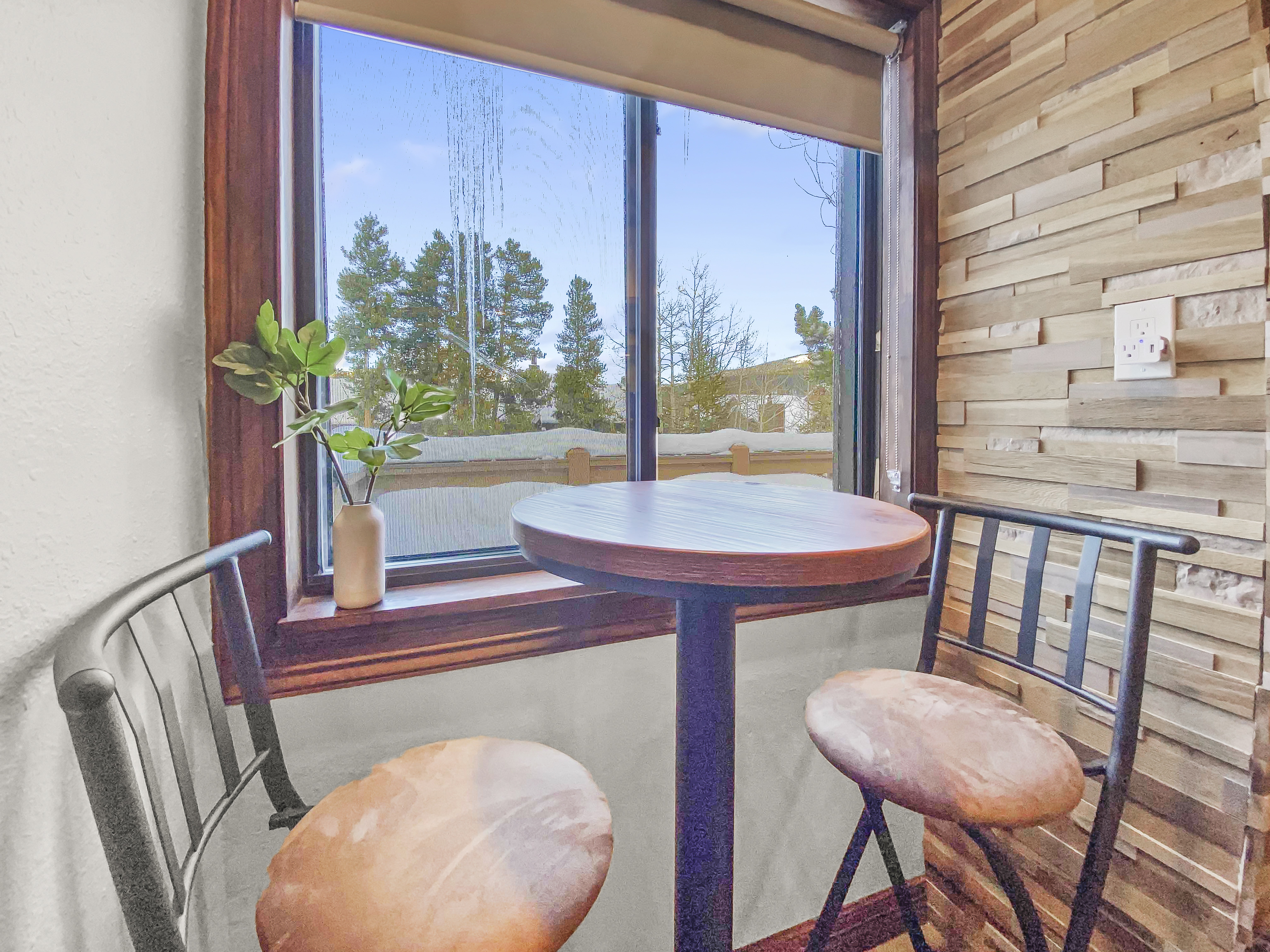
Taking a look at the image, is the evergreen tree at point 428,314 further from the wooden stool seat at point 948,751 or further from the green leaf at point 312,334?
the wooden stool seat at point 948,751

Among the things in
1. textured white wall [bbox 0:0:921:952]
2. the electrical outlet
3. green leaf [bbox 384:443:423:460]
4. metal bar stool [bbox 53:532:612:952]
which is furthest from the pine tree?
the electrical outlet

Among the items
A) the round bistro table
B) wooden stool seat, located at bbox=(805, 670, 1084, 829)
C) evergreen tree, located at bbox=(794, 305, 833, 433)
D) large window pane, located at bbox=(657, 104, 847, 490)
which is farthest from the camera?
evergreen tree, located at bbox=(794, 305, 833, 433)

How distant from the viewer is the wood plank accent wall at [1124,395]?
3.32ft

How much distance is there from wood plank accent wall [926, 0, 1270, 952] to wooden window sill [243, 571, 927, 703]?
606 mm

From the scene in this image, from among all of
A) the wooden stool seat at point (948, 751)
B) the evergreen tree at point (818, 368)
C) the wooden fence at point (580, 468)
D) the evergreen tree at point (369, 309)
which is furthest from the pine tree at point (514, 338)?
the wooden stool seat at point (948, 751)

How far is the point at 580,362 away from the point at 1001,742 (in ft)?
3.83

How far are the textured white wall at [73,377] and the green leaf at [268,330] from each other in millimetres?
118

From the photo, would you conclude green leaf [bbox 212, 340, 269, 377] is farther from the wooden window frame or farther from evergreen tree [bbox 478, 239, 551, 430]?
evergreen tree [bbox 478, 239, 551, 430]

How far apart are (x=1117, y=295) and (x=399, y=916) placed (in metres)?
1.59

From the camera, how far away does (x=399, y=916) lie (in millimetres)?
571

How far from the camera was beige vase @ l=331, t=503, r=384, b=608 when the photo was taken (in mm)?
1122

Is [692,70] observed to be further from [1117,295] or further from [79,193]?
[79,193]

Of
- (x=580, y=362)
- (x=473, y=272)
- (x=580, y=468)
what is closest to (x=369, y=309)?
(x=473, y=272)

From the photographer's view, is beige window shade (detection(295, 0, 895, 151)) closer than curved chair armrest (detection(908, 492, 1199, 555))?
No
